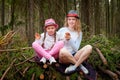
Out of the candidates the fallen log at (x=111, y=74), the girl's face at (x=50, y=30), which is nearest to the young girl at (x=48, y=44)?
the girl's face at (x=50, y=30)

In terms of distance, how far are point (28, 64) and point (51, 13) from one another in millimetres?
5242

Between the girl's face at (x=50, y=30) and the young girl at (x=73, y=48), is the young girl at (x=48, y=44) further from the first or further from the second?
the young girl at (x=73, y=48)

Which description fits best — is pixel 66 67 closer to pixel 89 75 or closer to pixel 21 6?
pixel 89 75

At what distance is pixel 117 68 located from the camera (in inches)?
216

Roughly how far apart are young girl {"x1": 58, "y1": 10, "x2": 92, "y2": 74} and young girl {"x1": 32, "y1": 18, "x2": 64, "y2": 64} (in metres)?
0.10

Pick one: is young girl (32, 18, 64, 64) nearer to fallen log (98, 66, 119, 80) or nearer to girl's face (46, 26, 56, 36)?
girl's face (46, 26, 56, 36)

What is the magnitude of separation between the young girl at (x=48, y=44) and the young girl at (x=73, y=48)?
0.10 meters

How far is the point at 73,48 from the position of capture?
502 cm

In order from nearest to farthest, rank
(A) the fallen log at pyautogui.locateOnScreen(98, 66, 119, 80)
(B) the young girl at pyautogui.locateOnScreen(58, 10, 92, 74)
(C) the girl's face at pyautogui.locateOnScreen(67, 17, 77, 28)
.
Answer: (B) the young girl at pyautogui.locateOnScreen(58, 10, 92, 74)
(A) the fallen log at pyautogui.locateOnScreen(98, 66, 119, 80)
(C) the girl's face at pyautogui.locateOnScreen(67, 17, 77, 28)

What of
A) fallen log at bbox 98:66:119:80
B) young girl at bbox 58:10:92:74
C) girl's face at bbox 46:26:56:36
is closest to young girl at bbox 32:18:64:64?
girl's face at bbox 46:26:56:36

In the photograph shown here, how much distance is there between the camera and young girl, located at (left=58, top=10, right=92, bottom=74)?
4.80 m

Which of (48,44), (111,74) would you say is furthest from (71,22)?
(111,74)

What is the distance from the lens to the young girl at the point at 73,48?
4797 mm

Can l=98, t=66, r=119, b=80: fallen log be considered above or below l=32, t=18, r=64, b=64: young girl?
below
